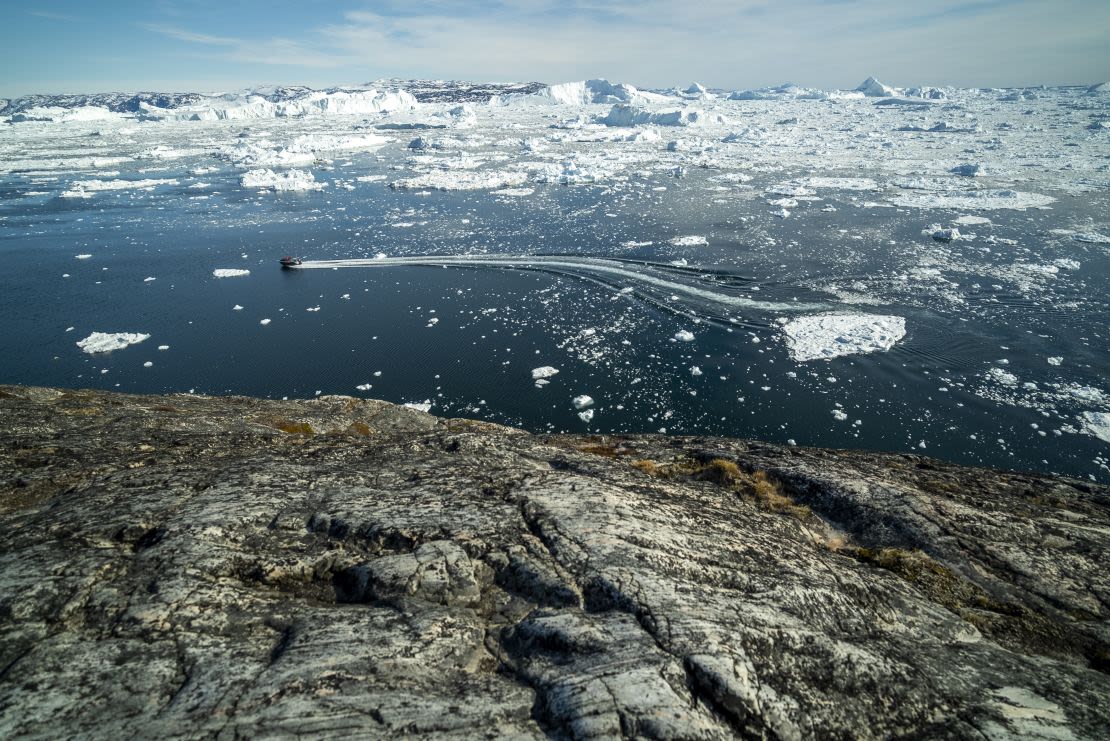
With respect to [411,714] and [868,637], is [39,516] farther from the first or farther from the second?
[868,637]

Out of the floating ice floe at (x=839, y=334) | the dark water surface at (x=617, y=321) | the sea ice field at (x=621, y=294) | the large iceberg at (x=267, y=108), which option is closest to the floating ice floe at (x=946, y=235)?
the sea ice field at (x=621, y=294)

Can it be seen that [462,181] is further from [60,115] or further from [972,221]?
[60,115]

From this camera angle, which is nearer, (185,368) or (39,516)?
(39,516)

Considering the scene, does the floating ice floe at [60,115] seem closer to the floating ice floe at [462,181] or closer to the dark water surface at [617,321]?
the dark water surface at [617,321]

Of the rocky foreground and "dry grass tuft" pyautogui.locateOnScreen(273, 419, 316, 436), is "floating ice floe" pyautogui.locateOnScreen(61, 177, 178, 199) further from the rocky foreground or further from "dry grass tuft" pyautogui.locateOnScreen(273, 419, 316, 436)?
the rocky foreground

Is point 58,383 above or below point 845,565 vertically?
below

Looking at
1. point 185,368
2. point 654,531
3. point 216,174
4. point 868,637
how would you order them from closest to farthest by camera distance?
point 868,637 → point 654,531 → point 185,368 → point 216,174

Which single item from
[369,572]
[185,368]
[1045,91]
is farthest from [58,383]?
[1045,91]
